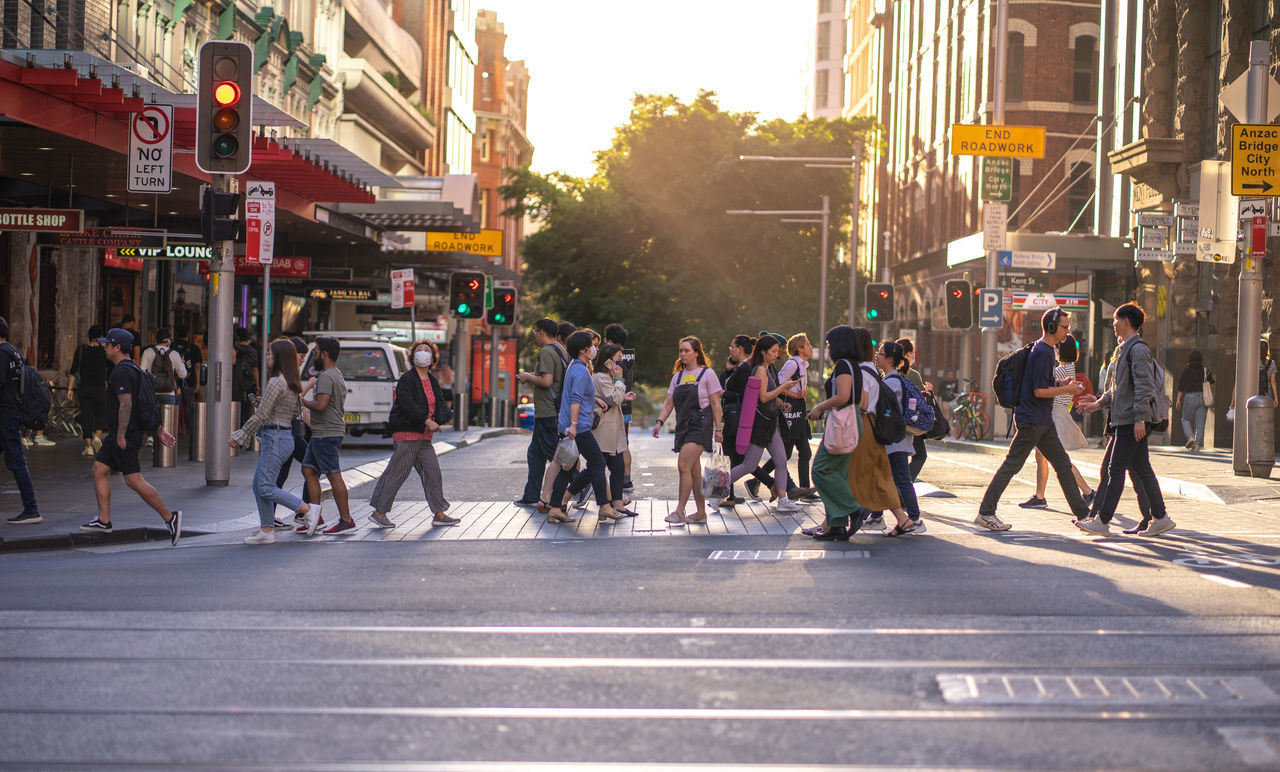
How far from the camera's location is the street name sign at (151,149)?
16469mm

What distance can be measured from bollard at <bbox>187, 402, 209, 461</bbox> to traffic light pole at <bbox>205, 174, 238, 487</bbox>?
2.06m

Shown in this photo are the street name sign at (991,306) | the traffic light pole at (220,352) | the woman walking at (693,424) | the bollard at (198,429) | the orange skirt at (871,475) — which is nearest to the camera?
the orange skirt at (871,475)

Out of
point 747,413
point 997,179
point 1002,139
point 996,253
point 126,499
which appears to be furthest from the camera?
point 996,253

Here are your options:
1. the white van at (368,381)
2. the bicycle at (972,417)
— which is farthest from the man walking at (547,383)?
the bicycle at (972,417)

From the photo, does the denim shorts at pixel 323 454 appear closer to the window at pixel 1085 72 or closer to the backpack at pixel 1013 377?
the backpack at pixel 1013 377

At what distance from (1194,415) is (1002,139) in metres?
6.20

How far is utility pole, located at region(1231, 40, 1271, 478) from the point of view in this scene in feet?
58.0

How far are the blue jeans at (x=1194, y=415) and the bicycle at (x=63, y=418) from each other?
689 inches

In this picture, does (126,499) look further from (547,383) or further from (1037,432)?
(1037,432)

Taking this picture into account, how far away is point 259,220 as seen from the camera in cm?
1792

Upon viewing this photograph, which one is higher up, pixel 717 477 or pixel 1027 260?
pixel 1027 260

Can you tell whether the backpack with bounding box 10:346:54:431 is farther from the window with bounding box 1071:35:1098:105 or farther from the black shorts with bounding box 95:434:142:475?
the window with bounding box 1071:35:1098:105

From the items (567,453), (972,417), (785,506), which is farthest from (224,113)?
(972,417)

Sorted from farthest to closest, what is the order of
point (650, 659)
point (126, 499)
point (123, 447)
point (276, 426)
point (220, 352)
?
point (220, 352), point (126, 499), point (276, 426), point (123, 447), point (650, 659)
